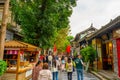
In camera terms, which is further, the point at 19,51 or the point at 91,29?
the point at 91,29

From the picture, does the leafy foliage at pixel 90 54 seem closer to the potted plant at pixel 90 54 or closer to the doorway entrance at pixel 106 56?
the potted plant at pixel 90 54

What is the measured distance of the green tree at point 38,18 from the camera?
732 inches

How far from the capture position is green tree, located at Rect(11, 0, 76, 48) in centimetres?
1859

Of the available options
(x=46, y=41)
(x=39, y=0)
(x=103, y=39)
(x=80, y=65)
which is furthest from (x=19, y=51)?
(x=103, y=39)

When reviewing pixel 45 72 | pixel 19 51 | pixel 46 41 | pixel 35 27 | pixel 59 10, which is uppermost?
pixel 59 10

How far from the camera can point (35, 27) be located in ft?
62.8

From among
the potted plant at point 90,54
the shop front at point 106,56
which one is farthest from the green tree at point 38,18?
the shop front at point 106,56

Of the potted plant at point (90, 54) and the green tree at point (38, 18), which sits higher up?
the green tree at point (38, 18)

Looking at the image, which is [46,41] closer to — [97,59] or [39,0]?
[39,0]

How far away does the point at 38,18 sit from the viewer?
749 inches

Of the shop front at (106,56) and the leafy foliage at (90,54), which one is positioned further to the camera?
the leafy foliage at (90,54)

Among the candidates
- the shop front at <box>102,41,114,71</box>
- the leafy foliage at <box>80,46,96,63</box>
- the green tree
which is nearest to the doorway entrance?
the shop front at <box>102,41,114,71</box>

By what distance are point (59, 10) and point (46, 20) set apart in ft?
6.82

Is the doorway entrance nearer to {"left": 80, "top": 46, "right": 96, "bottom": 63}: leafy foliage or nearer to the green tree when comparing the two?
{"left": 80, "top": 46, "right": 96, "bottom": 63}: leafy foliage
